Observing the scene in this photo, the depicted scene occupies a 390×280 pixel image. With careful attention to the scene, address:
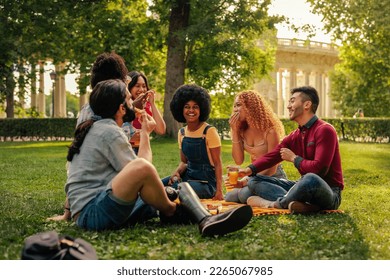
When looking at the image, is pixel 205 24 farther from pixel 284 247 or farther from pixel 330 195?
pixel 284 247

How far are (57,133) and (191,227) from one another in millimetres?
27947

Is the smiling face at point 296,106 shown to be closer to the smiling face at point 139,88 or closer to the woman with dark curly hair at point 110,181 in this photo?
the smiling face at point 139,88

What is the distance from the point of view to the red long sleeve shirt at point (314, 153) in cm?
785

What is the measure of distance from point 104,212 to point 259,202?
2674mm

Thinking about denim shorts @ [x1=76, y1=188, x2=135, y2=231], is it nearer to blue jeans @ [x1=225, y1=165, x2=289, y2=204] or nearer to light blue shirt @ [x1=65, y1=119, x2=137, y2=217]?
light blue shirt @ [x1=65, y1=119, x2=137, y2=217]

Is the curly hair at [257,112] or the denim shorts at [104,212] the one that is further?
the curly hair at [257,112]

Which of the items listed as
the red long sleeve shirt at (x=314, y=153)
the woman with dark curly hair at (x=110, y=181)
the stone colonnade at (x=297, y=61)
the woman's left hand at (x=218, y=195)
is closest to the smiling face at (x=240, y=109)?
the red long sleeve shirt at (x=314, y=153)

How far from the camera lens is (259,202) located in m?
8.48

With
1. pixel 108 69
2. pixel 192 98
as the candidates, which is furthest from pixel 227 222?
pixel 192 98

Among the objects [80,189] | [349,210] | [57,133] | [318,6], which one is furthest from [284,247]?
[57,133]

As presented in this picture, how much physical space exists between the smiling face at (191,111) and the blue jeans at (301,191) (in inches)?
45.7

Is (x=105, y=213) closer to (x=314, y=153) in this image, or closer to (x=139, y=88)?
(x=139, y=88)

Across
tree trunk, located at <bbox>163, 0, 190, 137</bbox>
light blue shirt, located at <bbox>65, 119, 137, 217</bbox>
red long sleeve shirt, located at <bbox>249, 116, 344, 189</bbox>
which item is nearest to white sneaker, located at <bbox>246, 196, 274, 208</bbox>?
red long sleeve shirt, located at <bbox>249, 116, 344, 189</bbox>

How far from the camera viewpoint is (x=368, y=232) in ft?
22.0
